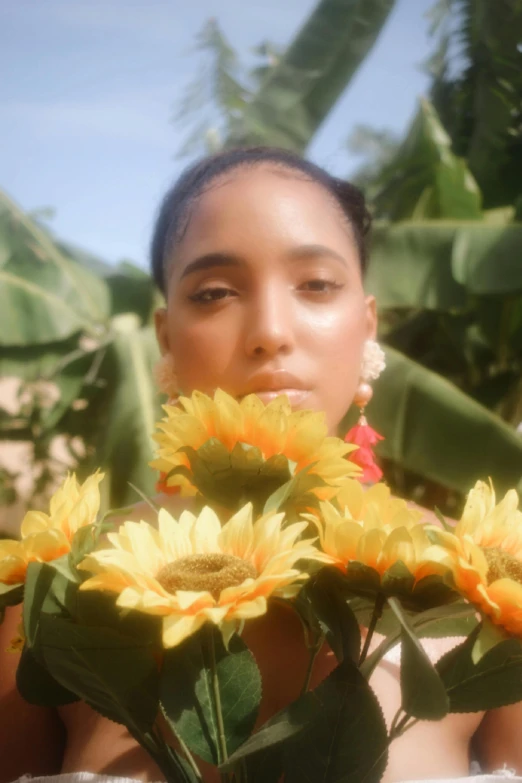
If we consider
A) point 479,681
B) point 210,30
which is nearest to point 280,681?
point 479,681

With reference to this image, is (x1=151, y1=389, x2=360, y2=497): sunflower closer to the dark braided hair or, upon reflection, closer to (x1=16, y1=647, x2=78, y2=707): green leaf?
(x1=16, y1=647, x2=78, y2=707): green leaf

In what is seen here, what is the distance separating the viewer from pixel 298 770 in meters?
0.44

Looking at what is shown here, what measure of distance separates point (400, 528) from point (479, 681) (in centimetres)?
11

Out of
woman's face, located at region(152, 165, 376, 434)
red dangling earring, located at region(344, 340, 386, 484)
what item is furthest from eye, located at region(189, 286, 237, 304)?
red dangling earring, located at region(344, 340, 386, 484)

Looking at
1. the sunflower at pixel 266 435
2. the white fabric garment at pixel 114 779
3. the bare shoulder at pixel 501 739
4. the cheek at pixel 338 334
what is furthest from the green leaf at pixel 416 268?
the sunflower at pixel 266 435

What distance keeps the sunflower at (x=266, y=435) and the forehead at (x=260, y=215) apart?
0.39m

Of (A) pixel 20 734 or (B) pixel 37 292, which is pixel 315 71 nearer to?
(B) pixel 37 292

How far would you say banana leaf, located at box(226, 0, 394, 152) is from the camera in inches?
81.6

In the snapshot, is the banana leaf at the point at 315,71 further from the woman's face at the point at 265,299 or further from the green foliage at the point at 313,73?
the woman's face at the point at 265,299

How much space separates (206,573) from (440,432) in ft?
4.35

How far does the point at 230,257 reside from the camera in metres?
0.86

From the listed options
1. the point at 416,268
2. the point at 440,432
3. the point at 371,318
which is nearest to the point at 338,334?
the point at 371,318

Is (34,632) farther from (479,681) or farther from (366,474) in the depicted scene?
(366,474)

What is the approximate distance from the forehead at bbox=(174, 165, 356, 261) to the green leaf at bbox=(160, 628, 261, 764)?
540mm
